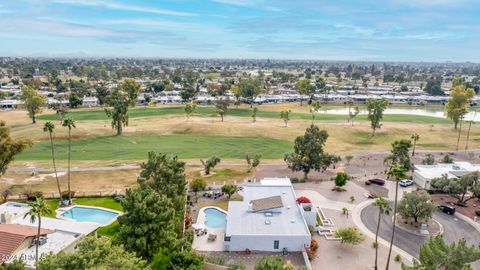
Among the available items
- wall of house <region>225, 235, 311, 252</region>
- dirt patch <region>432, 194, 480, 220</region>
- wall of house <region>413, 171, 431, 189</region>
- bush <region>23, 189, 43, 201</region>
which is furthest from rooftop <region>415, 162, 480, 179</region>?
bush <region>23, 189, 43, 201</region>

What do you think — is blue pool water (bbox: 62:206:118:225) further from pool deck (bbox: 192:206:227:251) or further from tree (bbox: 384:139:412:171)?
tree (bbox: 384:139:412:171)

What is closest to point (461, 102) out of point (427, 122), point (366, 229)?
point (427, 122)

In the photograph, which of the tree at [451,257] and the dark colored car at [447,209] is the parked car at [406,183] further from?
the tree at [451,257]

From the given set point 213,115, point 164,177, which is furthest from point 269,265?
point 213,115

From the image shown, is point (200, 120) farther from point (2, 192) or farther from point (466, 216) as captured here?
point (466, 216)

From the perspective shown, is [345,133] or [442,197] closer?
[442,197]

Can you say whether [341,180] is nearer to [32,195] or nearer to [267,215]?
[267,215]

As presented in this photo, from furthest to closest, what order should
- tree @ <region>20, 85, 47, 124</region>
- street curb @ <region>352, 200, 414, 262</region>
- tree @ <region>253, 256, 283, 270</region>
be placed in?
tree @ <region>20, 85, 47, 124</region> → street curb @ <region>352, 200, 414, 262</region> → tree @ <region>253, 256, 283, 270</region>
